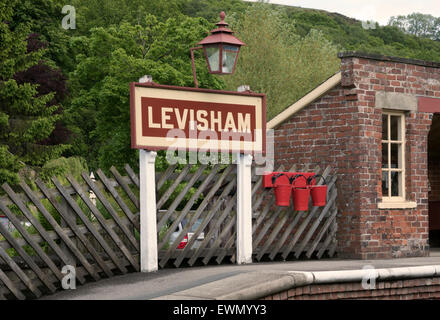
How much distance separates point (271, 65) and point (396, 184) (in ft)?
92.9

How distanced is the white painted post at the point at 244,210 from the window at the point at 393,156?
3.10m

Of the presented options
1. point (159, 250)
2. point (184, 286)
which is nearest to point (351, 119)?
point (159, 250)

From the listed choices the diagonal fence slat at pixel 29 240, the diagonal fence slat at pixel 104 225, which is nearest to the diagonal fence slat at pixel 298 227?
the diagonal fence slat at pixel 104 225

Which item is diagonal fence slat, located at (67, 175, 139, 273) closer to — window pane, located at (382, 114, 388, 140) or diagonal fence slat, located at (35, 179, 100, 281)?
diagonal fence slat, located at (35, 179, 100, 281)

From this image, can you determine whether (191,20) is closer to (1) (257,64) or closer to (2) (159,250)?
(1) (257,64)

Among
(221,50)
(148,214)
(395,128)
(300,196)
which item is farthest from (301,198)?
(148,214)

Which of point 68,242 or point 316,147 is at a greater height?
point 316,147

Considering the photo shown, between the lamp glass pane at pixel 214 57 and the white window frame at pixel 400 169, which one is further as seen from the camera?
the white window frame at pixel 400 169

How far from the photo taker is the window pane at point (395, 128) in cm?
1355

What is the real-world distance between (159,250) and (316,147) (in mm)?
4116

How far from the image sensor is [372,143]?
12.9 m

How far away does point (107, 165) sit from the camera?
120 feet

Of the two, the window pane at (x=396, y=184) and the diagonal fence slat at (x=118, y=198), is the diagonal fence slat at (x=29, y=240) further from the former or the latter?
the window pane at (x=396, y=184)
